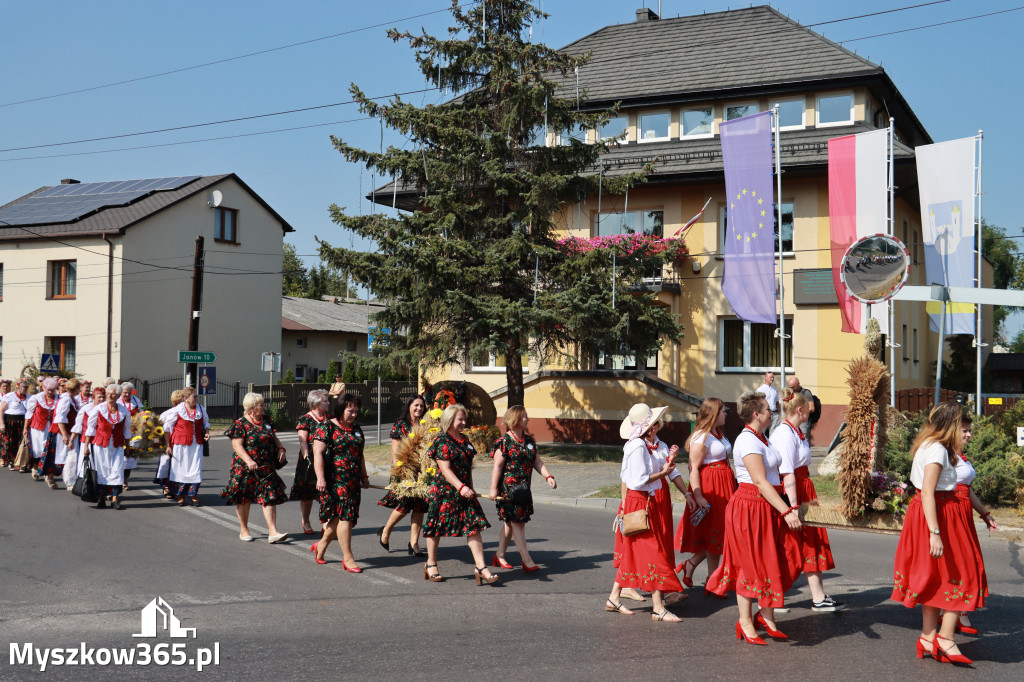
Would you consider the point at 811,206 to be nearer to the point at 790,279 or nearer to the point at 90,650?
the point at 790,279

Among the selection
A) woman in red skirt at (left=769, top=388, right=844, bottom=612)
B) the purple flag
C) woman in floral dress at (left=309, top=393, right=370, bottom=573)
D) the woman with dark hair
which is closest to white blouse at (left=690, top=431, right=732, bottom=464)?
woman in red skirt at (left=769, top=388, right=844, bottom=612)

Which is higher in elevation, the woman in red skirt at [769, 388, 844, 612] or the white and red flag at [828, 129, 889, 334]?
the white and red flag at [828, 129, 889, 334]

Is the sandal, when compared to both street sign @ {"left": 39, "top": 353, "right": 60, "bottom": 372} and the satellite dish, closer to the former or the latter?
the satellite dish

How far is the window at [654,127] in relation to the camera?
991 inches

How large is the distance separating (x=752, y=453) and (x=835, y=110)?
19.7 meters

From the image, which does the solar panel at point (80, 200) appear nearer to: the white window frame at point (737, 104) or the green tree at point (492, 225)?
the green tree at point (492, 225)

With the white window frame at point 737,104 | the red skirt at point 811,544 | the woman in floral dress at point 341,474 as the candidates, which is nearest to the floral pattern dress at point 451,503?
the woman in floral dress at point 341,474

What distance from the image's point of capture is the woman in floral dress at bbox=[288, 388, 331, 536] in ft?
31.8

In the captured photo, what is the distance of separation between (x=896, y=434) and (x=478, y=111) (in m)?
11.2

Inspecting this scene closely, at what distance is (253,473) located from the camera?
1002 centimetres

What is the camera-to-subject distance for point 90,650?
5.95 m

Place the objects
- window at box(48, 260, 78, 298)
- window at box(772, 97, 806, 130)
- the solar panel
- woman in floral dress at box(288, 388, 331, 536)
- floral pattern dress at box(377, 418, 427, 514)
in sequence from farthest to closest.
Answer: the solar panel < window at box(48, 260, 78, 298) < window at box(772, 97, 806, 130) < woman in floral dress at box(288, 388, 331, 536) < floral pattern dress at box(377, 418, 427, 514)

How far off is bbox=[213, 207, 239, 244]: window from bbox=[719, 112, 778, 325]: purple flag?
2768 cm

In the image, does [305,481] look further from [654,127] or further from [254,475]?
[654,127]
